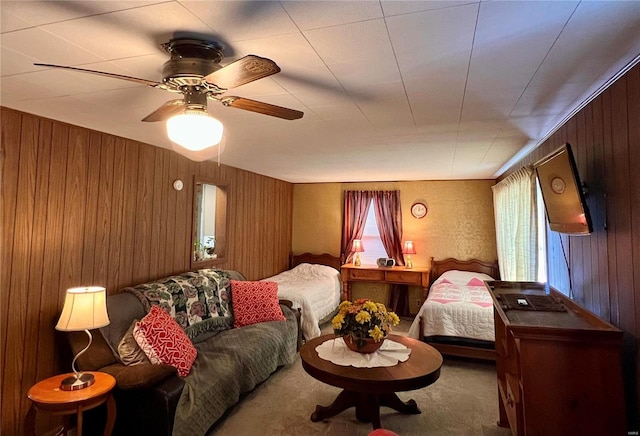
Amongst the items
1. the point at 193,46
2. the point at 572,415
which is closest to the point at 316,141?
the point at 193,46

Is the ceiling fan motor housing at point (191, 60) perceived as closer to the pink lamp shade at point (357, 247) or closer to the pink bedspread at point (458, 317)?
the pink bedspread at point (458, 317)

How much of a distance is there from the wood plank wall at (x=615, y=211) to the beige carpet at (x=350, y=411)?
122 centimetres

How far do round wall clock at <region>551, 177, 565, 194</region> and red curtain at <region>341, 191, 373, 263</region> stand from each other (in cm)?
376

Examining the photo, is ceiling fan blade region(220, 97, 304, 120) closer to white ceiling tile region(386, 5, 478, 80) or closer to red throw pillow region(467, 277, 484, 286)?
white ceiling tile region(386, 5, 478, 80)

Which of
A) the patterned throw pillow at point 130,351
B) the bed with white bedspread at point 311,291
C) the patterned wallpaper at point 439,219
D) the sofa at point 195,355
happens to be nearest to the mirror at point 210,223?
the sofa at point 195,355

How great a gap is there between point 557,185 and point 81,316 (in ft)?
10.1

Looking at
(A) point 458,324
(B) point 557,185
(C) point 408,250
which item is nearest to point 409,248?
(C) point 408,250

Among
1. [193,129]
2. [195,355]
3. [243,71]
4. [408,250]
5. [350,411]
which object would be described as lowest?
[350,411]

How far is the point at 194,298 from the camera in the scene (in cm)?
325

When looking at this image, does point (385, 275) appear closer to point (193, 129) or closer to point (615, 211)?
point (615, 211)

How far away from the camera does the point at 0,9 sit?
3.83ft

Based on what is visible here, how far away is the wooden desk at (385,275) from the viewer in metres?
5.27

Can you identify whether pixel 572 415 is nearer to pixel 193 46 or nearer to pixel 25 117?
pixel 193 46

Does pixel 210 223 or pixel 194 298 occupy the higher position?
pixel 210 223
